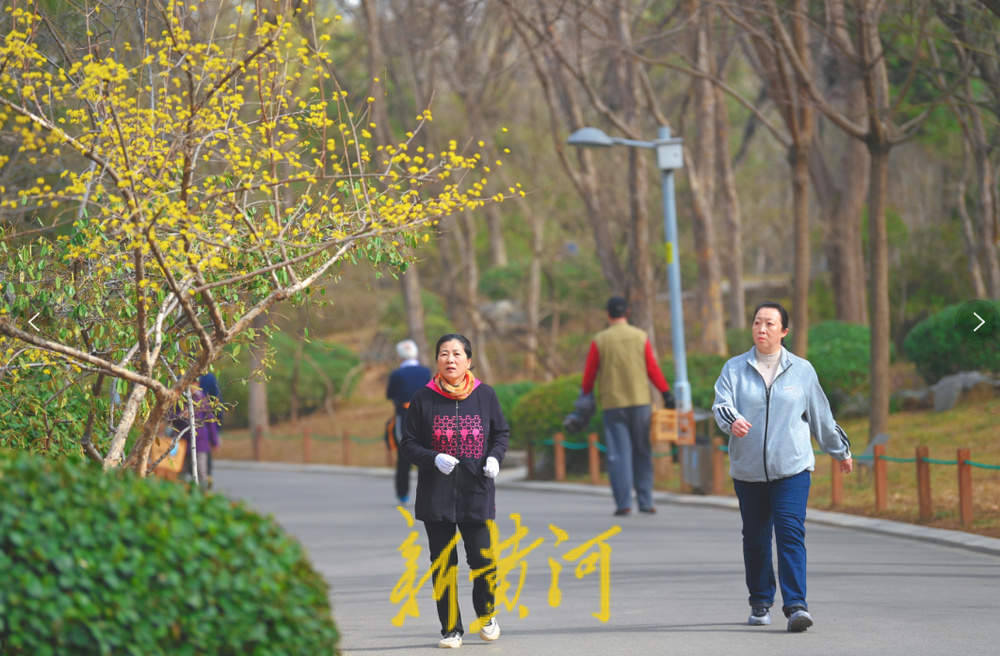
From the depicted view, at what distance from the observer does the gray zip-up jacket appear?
7.88 metres

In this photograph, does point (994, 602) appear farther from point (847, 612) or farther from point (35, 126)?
point (35, 126)

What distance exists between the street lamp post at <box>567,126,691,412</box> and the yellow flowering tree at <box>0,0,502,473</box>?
385 inches

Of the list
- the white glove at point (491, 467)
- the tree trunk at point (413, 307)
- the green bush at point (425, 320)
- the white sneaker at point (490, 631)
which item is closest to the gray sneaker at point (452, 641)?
the white sneaker at point (490, 631)

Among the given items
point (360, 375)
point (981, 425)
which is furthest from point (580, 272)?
point (981, 425)

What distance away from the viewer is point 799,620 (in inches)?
302

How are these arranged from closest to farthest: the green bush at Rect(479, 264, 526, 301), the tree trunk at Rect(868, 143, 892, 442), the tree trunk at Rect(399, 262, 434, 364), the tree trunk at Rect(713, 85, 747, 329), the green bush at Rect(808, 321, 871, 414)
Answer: the tree trunk at Rect(868, 143, 892, 442), the green bush at Rect(808, 321, 871, 414), the tree trunk at Rect(399, 262, 434, 364), the tree trunk at Rect(713, 85, 747, 329), the green bush at Rect(479, 264, 526, 301)

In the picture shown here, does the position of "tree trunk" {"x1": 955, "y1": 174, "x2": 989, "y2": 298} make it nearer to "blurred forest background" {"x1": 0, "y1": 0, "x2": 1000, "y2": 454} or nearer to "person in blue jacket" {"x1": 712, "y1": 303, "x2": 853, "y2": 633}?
"blurred forest background" {"x1": 0, "y1": 0, "x2": 1000, "y2": 454}

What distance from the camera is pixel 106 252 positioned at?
7.80m

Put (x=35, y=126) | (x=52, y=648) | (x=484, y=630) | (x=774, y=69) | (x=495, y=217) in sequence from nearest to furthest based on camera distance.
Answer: (x=52, y=648), (x=35, y=126), (x=484, y=630), (x=774, y=69), (x=495, y=217)

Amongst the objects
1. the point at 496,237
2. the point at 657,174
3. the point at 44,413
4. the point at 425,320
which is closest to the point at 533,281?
the point at 425,320

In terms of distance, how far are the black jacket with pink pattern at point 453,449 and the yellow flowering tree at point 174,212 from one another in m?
0.91

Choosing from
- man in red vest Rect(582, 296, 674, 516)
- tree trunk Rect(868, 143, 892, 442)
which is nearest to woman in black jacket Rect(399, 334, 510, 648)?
man in red vest Rect(582, 296, 674, 516)

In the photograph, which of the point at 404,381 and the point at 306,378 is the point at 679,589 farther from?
the point at 306,378

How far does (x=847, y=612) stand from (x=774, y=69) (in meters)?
13.1
